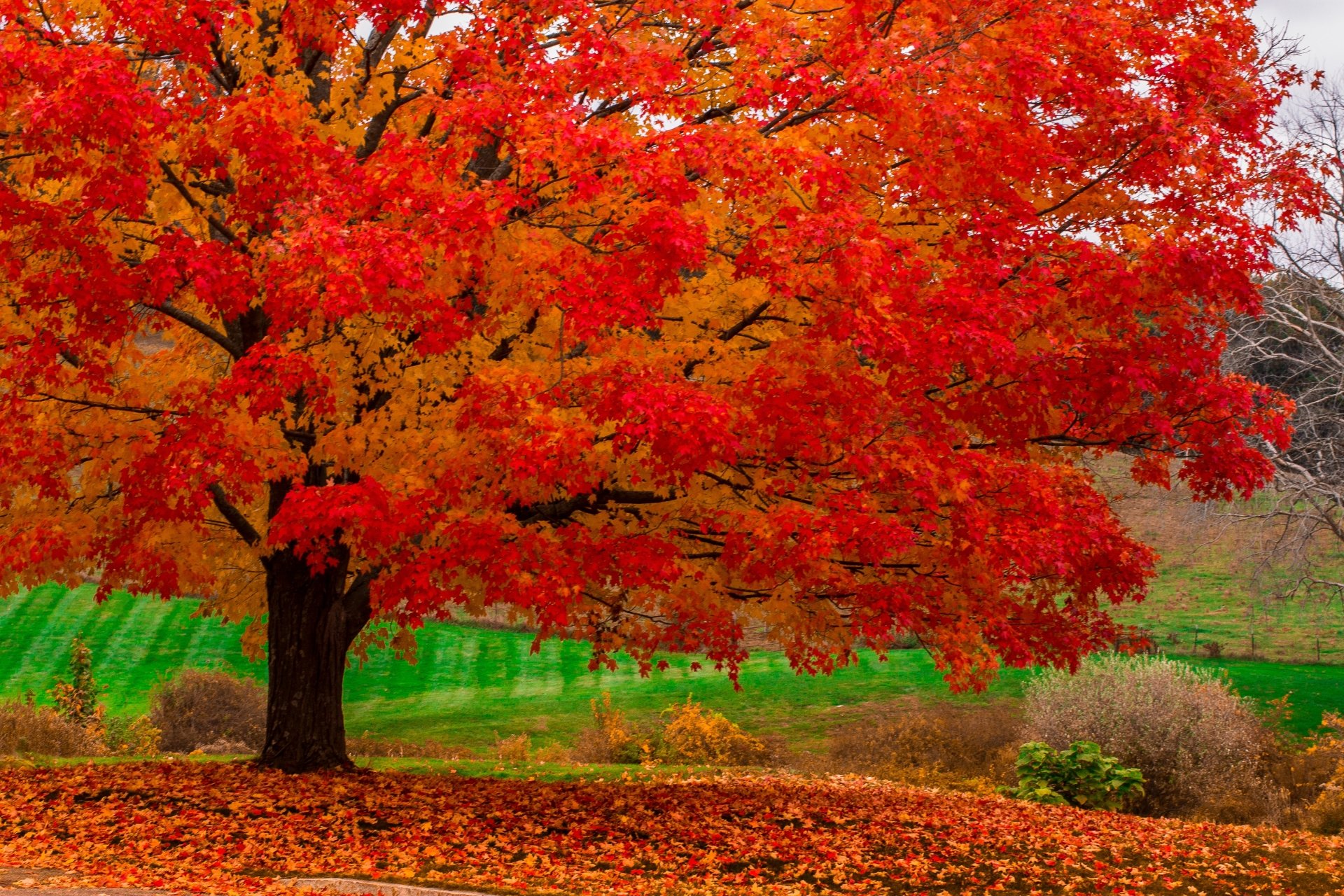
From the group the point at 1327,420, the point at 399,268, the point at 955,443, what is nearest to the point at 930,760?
the point at 1327,420

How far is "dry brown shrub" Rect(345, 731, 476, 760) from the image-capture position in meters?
22.0

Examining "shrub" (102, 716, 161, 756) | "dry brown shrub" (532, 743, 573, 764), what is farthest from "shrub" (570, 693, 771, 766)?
"shrub" (102, 716, 161, 756)

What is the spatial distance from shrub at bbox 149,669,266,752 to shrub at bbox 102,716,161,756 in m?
0.35

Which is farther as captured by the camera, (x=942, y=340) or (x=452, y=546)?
(x=452, y=546)

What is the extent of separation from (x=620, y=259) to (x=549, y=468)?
73.4 inches

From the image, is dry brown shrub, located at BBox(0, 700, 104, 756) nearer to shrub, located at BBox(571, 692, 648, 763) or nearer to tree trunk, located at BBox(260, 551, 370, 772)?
tree trunk, located at BBox(260, 551, 370, 772)

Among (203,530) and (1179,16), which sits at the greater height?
(1179,16)

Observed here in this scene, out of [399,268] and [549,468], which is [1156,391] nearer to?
[549,468]

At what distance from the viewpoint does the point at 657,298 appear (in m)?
8.81

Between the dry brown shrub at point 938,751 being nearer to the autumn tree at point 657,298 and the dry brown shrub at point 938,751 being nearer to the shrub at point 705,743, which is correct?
the shrub at point 705,743

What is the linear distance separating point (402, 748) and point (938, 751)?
1132cm

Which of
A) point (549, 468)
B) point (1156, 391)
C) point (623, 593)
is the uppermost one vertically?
point (1156, 391)

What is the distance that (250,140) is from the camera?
9594 millimetres

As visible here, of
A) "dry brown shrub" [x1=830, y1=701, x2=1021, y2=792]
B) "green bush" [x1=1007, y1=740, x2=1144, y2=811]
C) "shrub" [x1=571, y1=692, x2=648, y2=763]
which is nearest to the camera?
"green bush" [x1=1007, y1=740, x2=1144, y2=811]
